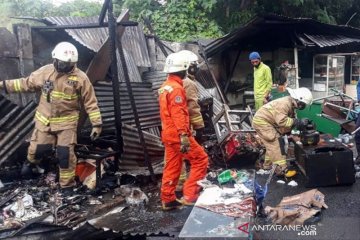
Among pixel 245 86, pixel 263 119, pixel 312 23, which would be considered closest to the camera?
pixel 263 119

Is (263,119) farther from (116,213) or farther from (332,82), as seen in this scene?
(332,82)

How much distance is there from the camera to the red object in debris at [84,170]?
6.07 metres

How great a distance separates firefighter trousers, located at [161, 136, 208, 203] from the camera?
5004 millimetres

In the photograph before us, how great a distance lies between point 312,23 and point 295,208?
24.0ft

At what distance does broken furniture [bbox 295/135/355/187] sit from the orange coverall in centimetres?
160

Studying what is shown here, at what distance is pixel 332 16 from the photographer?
54.3 ft

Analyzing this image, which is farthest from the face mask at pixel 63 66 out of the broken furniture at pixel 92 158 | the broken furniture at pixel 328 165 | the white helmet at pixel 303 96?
the broken furniture at pixel 328 165

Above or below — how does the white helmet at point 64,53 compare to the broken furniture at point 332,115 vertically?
above

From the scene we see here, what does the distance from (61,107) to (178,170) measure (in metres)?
1.95

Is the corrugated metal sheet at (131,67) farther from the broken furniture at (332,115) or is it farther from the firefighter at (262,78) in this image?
the broken furniture at (332,115)

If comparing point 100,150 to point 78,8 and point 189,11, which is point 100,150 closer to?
point 189,11

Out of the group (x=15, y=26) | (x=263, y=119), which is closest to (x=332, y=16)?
(x=263, y=119)

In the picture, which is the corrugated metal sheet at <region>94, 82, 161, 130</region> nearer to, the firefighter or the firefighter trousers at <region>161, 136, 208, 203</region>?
the firefighter trousers at <region>161, 136, 208, 203</region>

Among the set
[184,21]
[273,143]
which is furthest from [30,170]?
[184,21]
